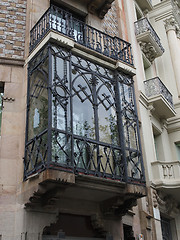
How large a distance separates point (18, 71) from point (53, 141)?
2.97 m

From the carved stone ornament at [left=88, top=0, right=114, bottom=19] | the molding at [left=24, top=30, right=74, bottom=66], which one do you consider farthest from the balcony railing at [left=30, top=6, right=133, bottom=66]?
the carved stone ornament at [left=88, top=0, right=114, bottom=19]

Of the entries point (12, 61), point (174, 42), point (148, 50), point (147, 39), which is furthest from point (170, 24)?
point (12, 61)

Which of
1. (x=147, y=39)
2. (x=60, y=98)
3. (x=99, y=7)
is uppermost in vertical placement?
(x=147, y=39)

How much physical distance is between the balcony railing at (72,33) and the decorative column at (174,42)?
215 inches

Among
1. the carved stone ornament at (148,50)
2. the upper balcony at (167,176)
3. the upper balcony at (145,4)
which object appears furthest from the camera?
the upper balcony at (145,4)

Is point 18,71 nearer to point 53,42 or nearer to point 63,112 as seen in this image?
point 53,42

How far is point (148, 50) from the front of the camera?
15438 millimetres

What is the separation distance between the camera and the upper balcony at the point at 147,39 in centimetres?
1487

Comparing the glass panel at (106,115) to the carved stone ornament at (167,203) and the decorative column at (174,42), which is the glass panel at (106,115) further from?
the decorative column at (174,42)

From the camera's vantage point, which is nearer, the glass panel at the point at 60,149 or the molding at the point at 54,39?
the glass panel at the point at 60,149

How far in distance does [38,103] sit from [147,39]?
27.5 ft

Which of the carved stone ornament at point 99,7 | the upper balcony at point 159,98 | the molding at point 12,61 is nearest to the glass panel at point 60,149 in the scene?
the molding at point 12,61

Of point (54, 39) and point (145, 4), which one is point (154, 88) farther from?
point (54, 39)

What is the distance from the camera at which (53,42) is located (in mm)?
8484
